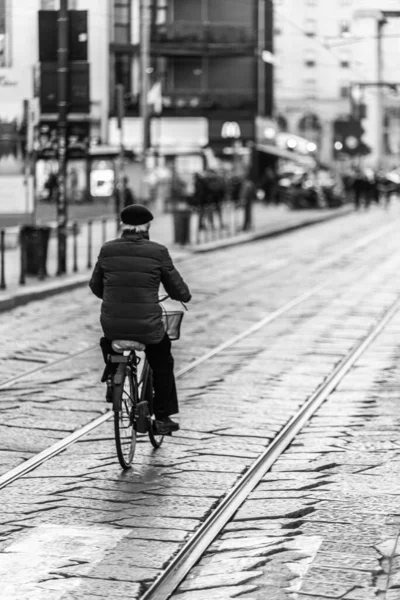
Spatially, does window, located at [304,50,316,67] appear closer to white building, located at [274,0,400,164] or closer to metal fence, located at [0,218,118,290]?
white building, located at [274,0,400,164]

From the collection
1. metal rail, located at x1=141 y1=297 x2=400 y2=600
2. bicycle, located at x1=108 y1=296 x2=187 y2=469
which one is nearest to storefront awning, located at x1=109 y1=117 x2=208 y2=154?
metal rail, located at x1=141 y1=297 x2=400 y2=600

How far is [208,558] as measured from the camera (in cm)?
693

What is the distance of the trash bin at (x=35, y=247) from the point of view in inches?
910

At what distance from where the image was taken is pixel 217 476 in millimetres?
8891

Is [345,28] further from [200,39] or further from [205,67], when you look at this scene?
[205,67]

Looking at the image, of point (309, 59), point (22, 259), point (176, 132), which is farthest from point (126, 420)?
point (309, 59)

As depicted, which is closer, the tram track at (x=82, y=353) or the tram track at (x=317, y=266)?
the tram track at (x=82, y=353)

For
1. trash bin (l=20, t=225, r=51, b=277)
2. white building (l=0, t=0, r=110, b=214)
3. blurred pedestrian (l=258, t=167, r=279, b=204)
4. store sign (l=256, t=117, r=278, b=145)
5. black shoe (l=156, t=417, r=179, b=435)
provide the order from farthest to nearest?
store sign (l=256, t=117, r=278, b=145), blurred pedestrian (l=258, t=167, r=279, b=204), white building (l=0, t=0, r=110, b=214), trash bin (l=20, t=225, r=51, b=277), black shoe (l=156, t=417, r=179, b=435)

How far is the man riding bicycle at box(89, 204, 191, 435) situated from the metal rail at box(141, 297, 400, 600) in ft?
3.20

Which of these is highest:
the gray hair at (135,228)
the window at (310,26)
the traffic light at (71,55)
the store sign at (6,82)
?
the window at (310,26)

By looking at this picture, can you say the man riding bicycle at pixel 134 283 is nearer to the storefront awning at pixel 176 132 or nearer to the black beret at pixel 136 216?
the black beret at pixel 136 216

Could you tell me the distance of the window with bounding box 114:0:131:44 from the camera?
52838mm

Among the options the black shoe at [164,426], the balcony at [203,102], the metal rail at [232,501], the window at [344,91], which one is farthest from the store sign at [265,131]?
the black shoe at [164,426]

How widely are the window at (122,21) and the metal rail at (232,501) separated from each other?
1603 inches
